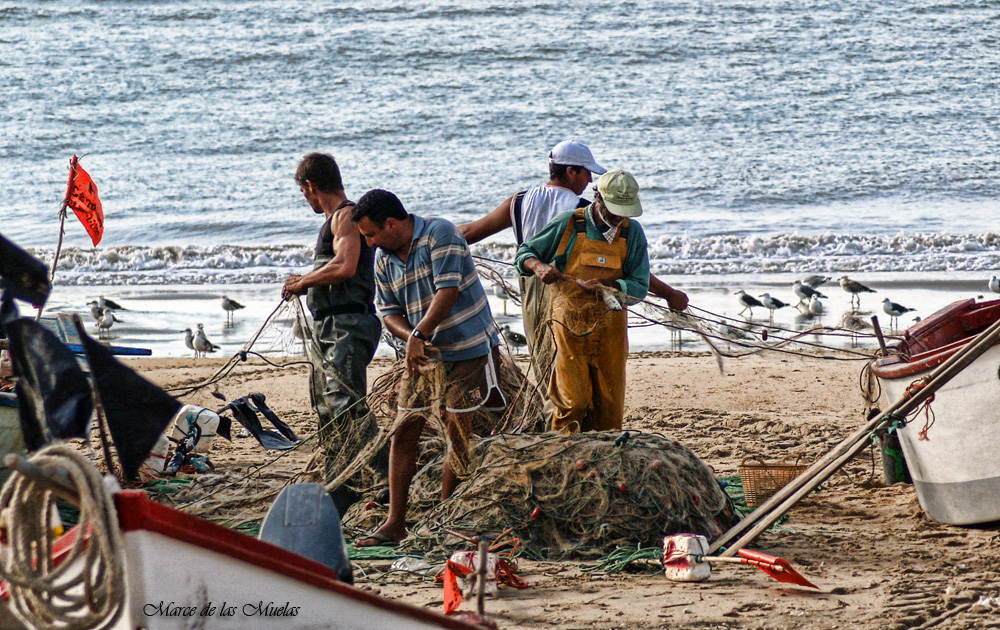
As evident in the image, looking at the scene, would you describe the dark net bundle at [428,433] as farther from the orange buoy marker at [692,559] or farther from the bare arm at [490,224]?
the orange buoy marker at [692,559]

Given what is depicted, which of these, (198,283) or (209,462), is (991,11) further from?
(209,462)

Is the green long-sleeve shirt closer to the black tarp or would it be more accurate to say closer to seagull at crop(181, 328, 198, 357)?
the black tarp

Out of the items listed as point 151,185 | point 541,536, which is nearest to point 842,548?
point 541,536

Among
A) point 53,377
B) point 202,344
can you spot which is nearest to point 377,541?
point 53,377

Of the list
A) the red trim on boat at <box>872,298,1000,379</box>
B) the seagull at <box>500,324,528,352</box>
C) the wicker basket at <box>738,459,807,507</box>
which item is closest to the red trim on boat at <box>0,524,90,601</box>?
the wicker basket at <box>738,459,807,507</box>

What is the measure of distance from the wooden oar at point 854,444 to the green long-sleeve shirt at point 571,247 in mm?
1289

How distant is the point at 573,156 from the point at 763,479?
2195 mm

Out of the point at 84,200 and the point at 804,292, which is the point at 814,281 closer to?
the point at 804,292

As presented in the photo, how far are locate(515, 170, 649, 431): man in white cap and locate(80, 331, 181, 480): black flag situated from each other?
2595 millimetres

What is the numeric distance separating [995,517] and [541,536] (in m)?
2.26

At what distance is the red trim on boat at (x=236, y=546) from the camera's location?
264cm

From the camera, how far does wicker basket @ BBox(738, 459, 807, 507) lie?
6047 mm

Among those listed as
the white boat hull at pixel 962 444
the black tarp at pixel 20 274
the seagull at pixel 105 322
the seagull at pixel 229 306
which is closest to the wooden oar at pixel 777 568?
the white boat hull at pixel 962 444

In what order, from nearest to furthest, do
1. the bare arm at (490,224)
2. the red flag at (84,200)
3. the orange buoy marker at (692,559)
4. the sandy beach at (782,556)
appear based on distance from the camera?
the sandy beach at (782,556), the orange buoy marker at (692,559), the bare arm at (490,224), the red flag at (84,200)
